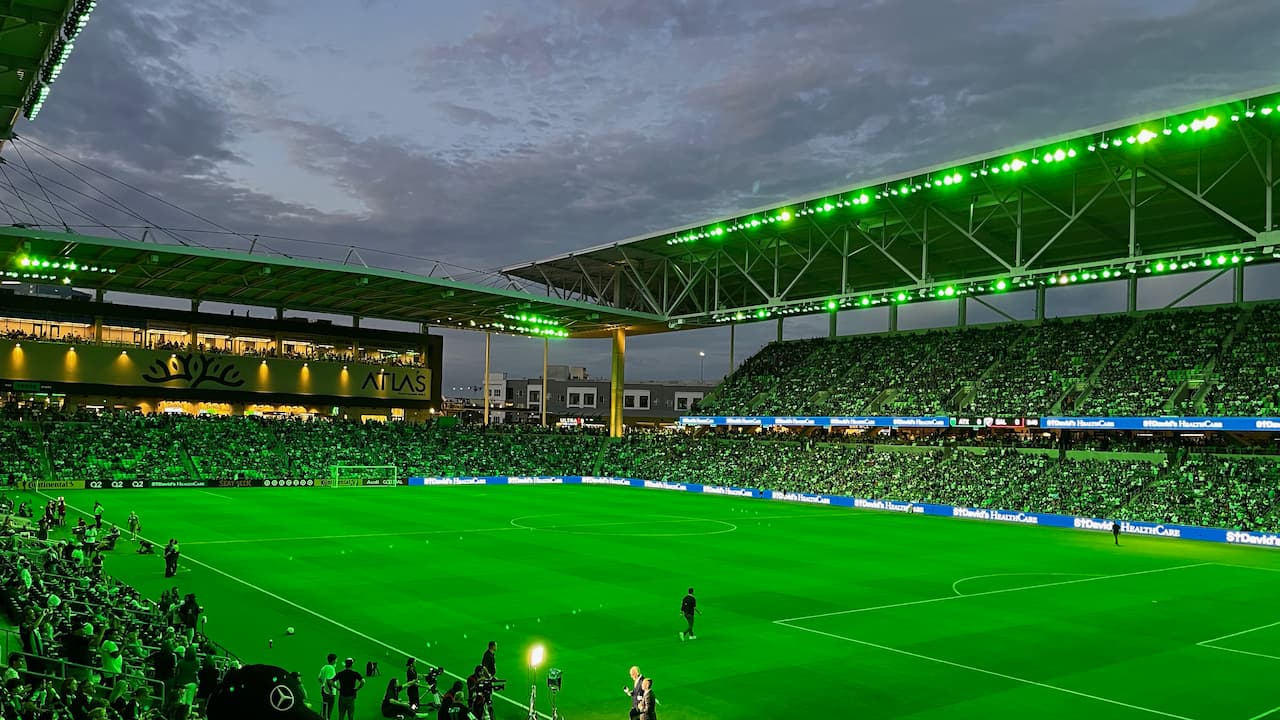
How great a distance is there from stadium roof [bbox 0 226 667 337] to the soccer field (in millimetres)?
17293

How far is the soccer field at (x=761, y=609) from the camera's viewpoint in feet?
63.1

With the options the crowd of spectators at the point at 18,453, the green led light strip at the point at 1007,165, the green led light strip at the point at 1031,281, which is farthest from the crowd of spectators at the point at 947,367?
the crowd of spectators at the point at 18,453

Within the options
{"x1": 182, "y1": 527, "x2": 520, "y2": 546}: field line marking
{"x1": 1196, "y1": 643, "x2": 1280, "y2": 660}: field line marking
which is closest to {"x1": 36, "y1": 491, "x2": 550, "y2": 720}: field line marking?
{"x1": 182, "y1": 527, "x2": 520, "y2": 546}: field line marking

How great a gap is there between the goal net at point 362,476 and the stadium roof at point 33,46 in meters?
48.5

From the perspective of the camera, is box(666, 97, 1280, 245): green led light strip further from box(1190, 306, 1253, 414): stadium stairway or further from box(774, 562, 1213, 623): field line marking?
box(774, 562, 1213, 623): field line marking

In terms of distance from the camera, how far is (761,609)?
2722cm

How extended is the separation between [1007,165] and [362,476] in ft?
160

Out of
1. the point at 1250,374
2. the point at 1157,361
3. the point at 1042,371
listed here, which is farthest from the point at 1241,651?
the point at 1042,371

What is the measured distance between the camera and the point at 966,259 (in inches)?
2704

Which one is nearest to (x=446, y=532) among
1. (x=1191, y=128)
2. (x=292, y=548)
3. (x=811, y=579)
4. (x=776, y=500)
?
(x=292, y=548)

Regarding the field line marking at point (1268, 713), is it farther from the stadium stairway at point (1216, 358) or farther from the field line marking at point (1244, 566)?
the stadium stairway at point (1216, 358)

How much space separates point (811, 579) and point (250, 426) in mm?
57110

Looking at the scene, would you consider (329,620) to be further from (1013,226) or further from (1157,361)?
(1157,361)

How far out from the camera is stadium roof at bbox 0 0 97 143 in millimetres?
19984
